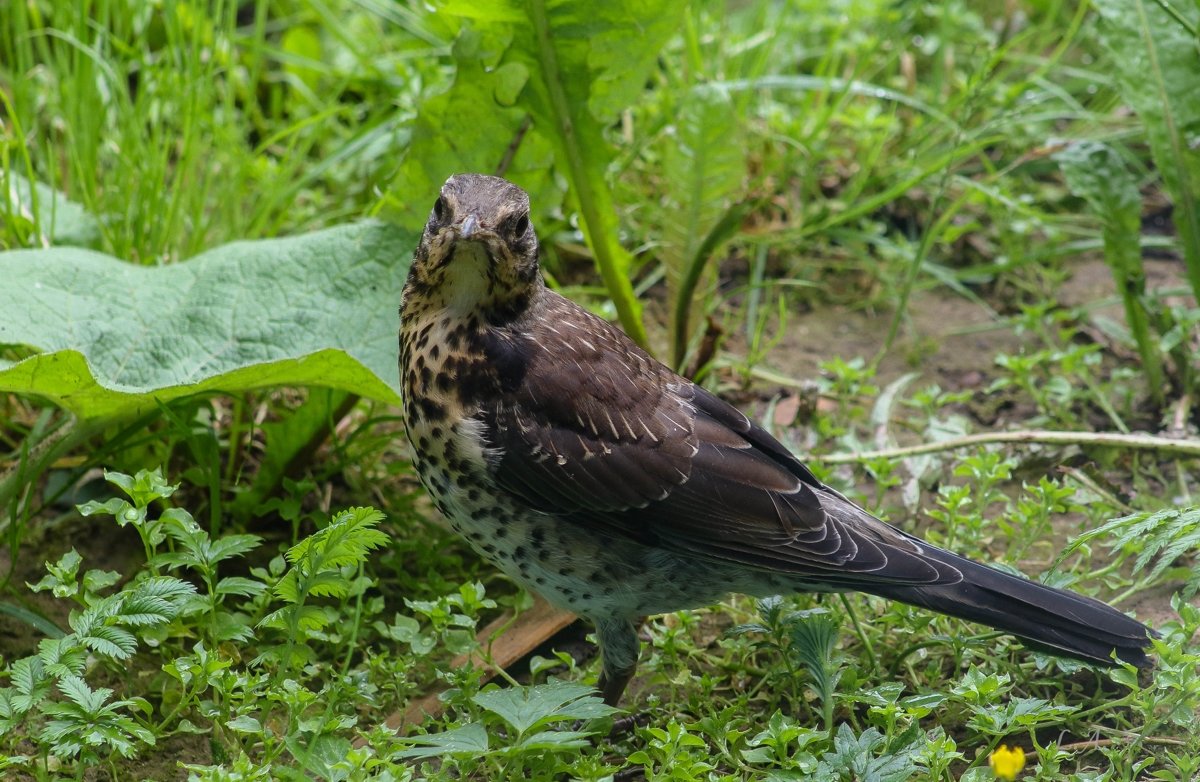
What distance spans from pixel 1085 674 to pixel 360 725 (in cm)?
185

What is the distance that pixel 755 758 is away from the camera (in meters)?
3.12

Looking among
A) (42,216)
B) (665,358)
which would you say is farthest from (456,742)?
(42,216)

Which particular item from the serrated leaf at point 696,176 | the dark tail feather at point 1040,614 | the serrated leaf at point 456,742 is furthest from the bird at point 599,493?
the serrated leaf at point 696,176

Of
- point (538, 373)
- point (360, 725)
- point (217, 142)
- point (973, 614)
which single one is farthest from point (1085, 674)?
point (217, 142)

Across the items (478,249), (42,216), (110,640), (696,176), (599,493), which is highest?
(478,249)

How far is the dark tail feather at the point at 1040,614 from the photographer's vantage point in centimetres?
336

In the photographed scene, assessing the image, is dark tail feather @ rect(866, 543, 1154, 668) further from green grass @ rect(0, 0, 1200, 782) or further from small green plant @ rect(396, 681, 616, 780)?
small green plant @ rect(396, 681, 616, 780)

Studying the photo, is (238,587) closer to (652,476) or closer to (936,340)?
(652,476)

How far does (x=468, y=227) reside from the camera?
331cm

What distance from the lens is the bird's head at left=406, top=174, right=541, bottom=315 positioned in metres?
3.37

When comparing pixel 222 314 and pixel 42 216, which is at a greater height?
pixel 42 216

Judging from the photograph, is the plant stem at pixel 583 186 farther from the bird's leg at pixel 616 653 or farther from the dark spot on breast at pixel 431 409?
the bird's leg at pixel 616 653

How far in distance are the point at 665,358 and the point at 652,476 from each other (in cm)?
149

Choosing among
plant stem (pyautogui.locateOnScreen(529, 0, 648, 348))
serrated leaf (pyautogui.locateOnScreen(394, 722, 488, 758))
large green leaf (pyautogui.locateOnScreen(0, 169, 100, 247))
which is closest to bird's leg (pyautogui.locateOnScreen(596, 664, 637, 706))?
serrated leaf (pyautogui.locateOnScreen(394, 722, 488, 758))
